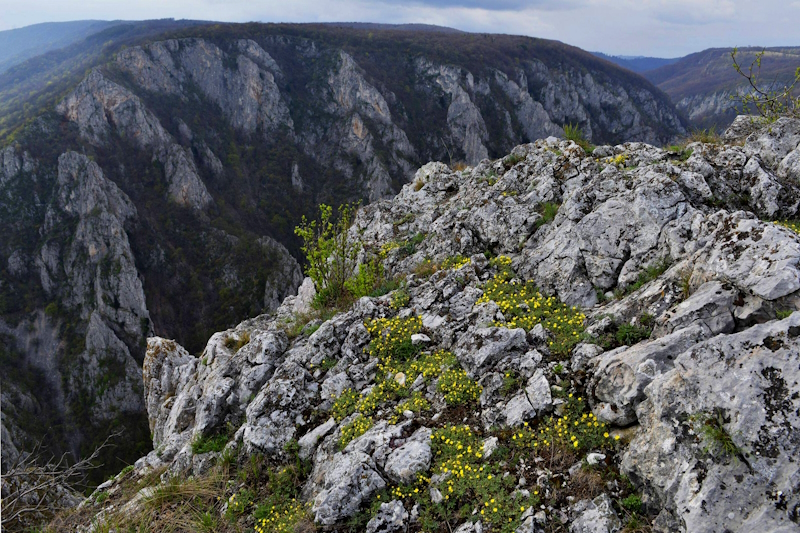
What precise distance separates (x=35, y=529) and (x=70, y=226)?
12078cm

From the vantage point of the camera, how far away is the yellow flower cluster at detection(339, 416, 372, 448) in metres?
6.15

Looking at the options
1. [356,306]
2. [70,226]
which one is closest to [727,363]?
[356,306]

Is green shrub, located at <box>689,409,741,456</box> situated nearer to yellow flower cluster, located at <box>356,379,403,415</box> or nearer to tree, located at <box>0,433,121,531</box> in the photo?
yellow flower cluster, located at <box>356,379,403,415</box>

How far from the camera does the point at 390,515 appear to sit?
4.97 metres

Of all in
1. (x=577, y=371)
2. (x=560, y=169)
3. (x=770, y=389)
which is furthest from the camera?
(x=560, y=169)

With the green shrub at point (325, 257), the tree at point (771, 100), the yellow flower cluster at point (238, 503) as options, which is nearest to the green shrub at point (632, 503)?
the yellow flower cluster at point (238, 503)

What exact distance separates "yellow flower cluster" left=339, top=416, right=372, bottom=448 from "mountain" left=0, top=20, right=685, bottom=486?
84.2 meters

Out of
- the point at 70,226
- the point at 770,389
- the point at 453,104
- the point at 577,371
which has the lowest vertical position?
the point at 70,226

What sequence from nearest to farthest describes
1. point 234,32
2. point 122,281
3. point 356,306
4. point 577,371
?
1. point 577,371
2. point 356,306
3. point 122,281
4. point 234,32

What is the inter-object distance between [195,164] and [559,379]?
481ft

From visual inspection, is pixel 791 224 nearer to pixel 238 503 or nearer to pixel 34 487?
pixel 238 503

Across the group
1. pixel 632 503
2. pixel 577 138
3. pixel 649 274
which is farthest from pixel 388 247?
pixel 632 503

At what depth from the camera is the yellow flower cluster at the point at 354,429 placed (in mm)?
6152

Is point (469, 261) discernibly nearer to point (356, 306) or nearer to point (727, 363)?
point (356, 306)
